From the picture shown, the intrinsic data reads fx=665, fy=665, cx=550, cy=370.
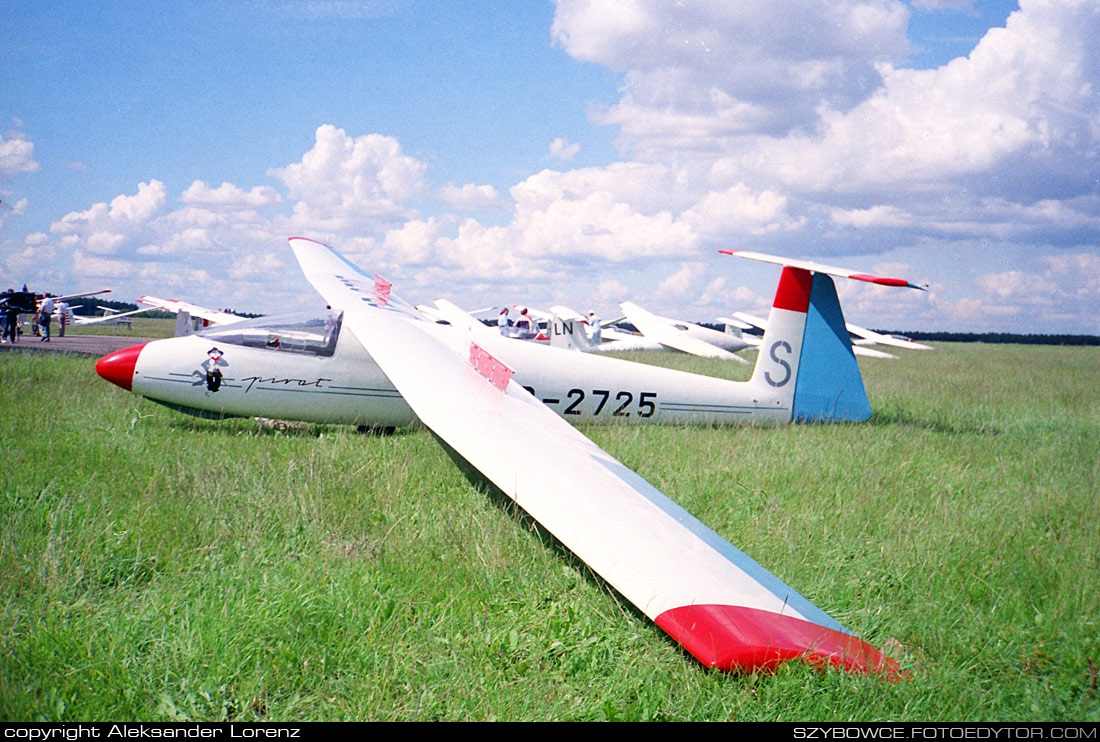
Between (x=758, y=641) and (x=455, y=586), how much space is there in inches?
73.6

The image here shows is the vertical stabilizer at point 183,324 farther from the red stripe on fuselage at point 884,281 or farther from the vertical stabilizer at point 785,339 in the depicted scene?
the red stripe on fuselage at point 884,281

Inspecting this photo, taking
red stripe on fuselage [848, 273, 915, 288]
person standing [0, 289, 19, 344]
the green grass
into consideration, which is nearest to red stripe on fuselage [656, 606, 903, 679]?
red stripe on fuselage [848, 273, 915, 288]

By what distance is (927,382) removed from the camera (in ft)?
65.1

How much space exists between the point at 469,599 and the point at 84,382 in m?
11.3

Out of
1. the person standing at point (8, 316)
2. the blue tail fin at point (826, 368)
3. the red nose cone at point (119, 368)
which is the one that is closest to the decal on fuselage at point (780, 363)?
the blue tail fin at point (826, 368)

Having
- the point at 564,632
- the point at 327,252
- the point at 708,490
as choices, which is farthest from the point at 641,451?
the point at 327,252

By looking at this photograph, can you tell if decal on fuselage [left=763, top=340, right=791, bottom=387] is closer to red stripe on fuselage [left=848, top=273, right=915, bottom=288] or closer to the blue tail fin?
the blue tail fin

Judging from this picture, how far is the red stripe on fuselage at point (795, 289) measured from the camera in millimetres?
9836

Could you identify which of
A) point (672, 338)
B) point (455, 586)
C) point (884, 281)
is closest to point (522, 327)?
point (672, 338)

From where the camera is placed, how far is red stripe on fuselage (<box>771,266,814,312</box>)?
984 cm

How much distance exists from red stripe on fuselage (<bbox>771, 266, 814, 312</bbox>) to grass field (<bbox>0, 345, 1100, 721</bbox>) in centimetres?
291

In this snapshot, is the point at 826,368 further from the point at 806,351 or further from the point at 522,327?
the point at 522,327

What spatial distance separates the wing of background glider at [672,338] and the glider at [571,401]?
16731 mm

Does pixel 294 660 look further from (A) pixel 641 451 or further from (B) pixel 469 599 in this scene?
(A) pixel 641 451
